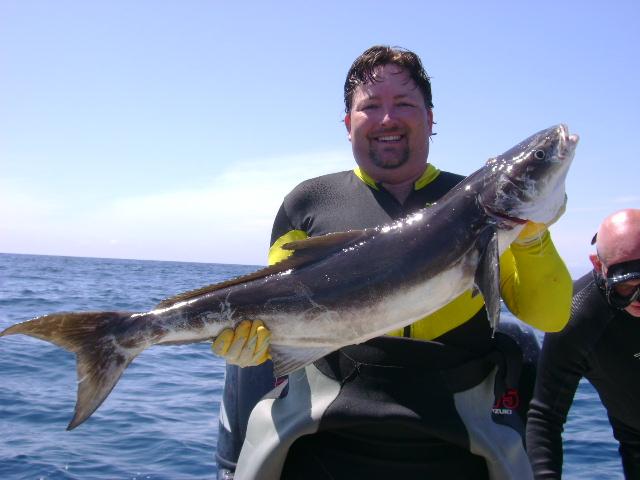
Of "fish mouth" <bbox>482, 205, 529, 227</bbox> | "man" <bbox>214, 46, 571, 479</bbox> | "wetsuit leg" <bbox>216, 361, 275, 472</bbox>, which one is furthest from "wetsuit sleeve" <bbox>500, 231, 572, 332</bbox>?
"wetsuit leg" <bbox>216, 361, 275, 472</bbox>

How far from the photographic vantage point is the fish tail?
4031 mm

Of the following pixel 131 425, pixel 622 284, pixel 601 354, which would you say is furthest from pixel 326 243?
pixel 131 425

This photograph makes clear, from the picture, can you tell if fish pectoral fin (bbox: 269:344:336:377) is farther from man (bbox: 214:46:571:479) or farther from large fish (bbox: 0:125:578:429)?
man (bbox: 214:46:571:479)

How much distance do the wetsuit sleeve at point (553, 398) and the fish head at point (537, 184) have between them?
1728 millimetres

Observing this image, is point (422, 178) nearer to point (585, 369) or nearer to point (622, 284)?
point (622, 284)

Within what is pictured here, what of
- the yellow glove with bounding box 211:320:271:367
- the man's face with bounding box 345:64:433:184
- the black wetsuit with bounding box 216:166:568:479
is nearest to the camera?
the black wetsuit with bounding box 216:166:568:479

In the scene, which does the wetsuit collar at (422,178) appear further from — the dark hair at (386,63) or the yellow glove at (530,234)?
the yellow glove at (530,234)

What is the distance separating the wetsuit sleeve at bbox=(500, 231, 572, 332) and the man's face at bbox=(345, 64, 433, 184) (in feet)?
3.25

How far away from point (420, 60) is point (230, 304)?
2275mm

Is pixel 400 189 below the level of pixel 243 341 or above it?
above

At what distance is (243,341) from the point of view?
4.07m

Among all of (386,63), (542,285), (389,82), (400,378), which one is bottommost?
(400,378)

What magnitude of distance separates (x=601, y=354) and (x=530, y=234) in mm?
2022

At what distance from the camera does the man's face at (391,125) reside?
450 centimetres
